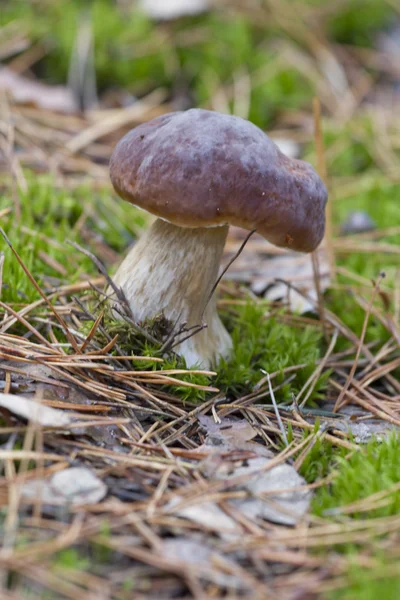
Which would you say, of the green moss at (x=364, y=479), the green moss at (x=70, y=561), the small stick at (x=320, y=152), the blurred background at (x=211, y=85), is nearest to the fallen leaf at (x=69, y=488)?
the green moss at (x=70, y=561)

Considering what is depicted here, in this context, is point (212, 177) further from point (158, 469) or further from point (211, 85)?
point (211, 85)

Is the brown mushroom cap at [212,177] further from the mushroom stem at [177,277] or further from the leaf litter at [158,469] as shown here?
the leaf litter at [158,469]

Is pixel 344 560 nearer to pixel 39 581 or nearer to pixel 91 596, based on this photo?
pixel 91 596

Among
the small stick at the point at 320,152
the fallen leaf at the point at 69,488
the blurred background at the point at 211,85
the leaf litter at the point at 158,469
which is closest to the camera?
the leaf litter at the point at 158,469

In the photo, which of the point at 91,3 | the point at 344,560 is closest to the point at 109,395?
the point at 344,560

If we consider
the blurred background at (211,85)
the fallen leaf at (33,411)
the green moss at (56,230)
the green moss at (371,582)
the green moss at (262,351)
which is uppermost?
the blurred background at (211,85)

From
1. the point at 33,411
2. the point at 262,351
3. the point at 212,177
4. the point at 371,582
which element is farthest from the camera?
the point at 262,351

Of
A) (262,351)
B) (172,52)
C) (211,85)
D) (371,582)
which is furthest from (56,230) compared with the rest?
(172,52)

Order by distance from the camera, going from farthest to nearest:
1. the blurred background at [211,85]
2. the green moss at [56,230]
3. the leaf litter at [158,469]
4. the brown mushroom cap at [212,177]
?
the blurred background at [211,85] → the green moss at [56,230] → the brown mushroom cap at [212,177] → the leaf litter at [158,469]
